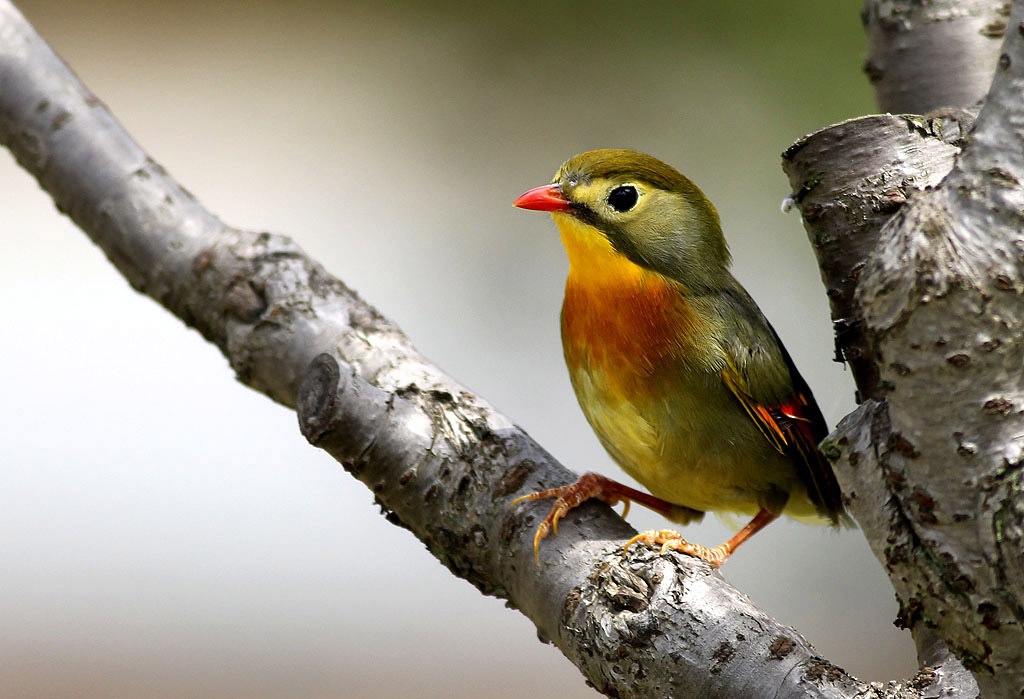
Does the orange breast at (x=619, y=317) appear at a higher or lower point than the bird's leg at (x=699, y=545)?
higher

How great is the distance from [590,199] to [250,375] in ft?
3.21

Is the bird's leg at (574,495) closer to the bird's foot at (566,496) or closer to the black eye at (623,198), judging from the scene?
the bird's foot at (566,496)

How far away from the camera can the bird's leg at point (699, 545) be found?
6.17 ft

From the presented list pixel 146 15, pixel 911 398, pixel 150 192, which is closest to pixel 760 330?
pixel 911 398

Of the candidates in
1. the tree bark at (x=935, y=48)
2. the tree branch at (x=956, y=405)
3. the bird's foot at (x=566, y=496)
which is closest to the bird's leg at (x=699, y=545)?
the bird's foot at (x=566, y=496)

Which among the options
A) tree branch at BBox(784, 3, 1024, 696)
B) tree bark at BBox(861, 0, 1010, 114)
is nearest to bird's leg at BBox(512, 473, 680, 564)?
tree branch at BBox(784, 3, 1024, 696)

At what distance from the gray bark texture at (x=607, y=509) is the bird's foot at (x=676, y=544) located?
57 millimetres

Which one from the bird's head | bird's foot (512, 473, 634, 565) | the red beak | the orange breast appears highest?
the bird's head

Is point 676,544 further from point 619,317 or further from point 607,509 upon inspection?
point 619,317

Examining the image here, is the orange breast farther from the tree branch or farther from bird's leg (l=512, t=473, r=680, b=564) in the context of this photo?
the tree branch

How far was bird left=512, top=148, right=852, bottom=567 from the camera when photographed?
7.47 ft

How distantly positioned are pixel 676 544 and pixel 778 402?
542mm

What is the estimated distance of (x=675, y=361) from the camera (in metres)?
2.27

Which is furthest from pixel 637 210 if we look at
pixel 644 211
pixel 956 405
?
pixel 956 405
